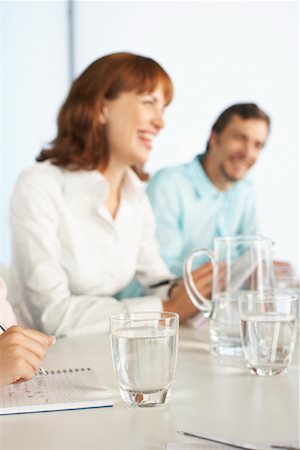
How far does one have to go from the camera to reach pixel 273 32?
3.56m

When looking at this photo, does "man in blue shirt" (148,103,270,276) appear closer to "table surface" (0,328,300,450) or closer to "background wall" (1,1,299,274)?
"background wall" (1,1,299,274)

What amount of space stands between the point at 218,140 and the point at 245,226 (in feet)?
1.25

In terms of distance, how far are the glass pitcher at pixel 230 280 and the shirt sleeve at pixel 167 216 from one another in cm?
113

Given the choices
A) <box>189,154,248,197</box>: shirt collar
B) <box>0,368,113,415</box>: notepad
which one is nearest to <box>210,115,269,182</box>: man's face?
<box>189,154,248,197</box>: shirt collar

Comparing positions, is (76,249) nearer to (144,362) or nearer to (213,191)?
(144,362)

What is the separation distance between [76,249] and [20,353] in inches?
28.4

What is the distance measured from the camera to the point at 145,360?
0.69 m

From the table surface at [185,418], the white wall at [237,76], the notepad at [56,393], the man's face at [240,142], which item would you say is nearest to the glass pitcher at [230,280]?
the table surface at [185,418]

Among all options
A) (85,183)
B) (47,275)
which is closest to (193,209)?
(85,183)

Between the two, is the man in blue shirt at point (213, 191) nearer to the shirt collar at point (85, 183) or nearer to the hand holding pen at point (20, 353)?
the shirt collar at point (85, 183)

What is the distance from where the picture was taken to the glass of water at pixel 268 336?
0.82 m

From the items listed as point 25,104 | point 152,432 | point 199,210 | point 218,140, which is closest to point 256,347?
point 152,432

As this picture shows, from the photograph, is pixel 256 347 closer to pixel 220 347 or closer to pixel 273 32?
pixel 220 347

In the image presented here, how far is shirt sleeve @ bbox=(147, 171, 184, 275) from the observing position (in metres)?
2.27
